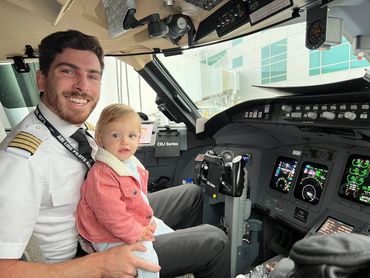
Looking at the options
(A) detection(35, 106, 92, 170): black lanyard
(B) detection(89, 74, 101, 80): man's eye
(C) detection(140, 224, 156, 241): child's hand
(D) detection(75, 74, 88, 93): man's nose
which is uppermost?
(B) detection(89, 74, 101, 80): man's eye

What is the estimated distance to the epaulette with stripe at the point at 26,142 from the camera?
1018 millimetres

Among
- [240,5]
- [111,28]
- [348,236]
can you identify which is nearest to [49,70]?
[111,28]

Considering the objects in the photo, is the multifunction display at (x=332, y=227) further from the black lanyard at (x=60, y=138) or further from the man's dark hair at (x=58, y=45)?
the man's dark hair at (x=58, y=45)

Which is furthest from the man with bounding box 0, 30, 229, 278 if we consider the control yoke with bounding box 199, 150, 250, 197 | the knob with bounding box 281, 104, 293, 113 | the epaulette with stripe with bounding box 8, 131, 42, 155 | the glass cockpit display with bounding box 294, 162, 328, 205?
the knob with bounding box 281, 104, 293, 113

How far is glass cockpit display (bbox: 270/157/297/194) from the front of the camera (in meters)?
1.98

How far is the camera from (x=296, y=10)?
50.9 inches

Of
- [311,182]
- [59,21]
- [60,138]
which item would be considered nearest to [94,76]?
[60,138]

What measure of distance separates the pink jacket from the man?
0.16 ft

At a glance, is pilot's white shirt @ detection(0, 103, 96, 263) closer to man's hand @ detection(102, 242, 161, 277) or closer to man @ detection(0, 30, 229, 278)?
man @ detection(0, 30, 229, 278)

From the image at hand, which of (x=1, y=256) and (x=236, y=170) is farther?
(x=236, y=170)

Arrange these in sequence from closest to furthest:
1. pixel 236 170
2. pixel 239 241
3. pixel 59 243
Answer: pixel 59 243
pixel 236 170
pixel 239 241

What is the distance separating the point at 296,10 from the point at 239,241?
119 centimetres

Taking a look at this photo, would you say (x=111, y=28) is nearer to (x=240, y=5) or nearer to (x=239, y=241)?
(x=240, y=5)

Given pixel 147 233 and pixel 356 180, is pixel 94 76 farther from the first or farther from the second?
pixel 356 180
